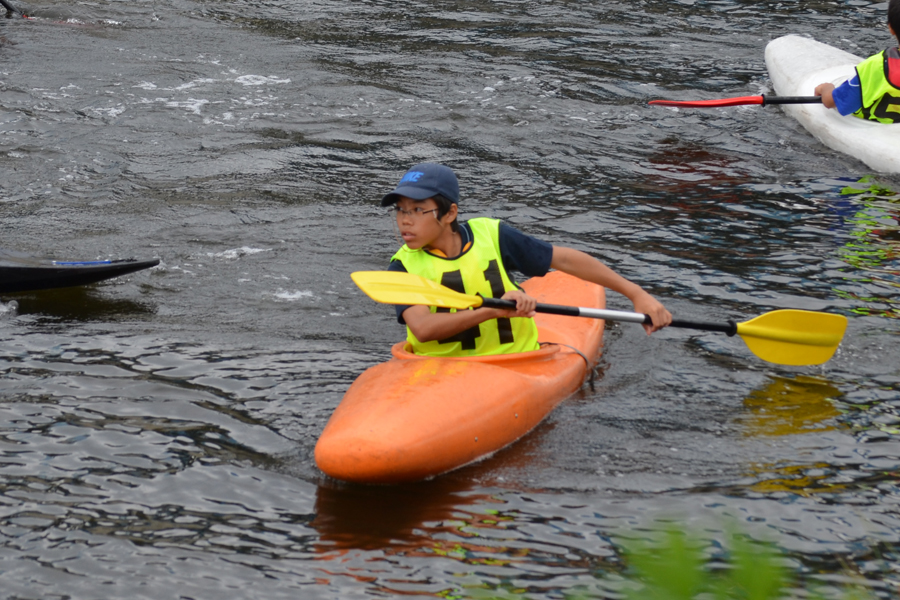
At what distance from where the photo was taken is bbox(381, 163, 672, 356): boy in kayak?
3.63 meters

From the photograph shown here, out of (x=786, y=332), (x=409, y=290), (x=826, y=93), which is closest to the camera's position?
(x=409, y=290)

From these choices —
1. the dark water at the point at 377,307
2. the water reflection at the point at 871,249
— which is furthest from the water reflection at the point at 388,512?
the water reflection at the point at 871,249

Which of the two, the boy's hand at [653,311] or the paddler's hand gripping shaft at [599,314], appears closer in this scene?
the paddler's hand gripping shaft at [599,314]

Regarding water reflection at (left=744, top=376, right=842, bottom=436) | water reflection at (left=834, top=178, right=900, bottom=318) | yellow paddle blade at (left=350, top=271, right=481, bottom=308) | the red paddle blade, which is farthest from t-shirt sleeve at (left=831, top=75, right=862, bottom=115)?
yellow paddle blade at (left=350, top=271, right=481, bottom=308)

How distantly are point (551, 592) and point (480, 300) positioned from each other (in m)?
1.28

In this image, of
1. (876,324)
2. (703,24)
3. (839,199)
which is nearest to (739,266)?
(876,324)

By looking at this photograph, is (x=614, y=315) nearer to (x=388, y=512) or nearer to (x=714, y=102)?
(x=388, y=512)

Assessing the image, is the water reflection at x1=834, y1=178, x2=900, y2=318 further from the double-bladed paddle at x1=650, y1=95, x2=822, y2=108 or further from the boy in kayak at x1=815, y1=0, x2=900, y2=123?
the double-bladed paddle at x1=650, y1=95, x2=822, y2=108

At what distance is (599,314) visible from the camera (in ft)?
13.3

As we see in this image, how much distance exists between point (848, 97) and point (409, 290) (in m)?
5.42

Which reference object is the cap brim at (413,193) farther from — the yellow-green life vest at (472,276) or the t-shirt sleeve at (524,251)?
the t-shirt sleeve at (524,251)

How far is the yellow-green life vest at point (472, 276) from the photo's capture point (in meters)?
3.78

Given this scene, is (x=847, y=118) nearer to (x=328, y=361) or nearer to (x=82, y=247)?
(x=328, y=361)

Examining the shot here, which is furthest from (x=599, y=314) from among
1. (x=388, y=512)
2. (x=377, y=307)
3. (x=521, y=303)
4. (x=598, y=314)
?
(x=377, y=307)
